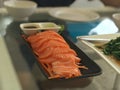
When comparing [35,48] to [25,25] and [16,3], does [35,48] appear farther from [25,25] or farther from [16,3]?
[16,3]

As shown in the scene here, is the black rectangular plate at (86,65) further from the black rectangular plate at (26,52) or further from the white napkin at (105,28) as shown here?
the white napkin at (105,28)

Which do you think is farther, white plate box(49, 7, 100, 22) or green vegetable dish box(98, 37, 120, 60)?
white plate box(49, 7, 100, 22)

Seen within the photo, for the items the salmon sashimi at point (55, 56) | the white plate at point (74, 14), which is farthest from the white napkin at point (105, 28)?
the salmon sashimi at point (55, 56)

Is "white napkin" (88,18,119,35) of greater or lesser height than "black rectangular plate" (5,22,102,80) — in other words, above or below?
below

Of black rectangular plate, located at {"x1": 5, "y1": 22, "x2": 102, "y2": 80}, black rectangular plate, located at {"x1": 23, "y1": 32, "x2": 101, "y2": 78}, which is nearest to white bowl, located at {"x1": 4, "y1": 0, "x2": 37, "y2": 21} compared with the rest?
black rectangular plate, located at {"x1": 5, "y1": 22, "x2": 102, "y2": 80}

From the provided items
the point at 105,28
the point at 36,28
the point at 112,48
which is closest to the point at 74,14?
the point at 105,28

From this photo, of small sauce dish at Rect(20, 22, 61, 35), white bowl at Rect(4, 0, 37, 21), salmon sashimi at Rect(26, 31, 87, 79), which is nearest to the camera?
salmon sashimi at Rect(26, 31, 87, 79)

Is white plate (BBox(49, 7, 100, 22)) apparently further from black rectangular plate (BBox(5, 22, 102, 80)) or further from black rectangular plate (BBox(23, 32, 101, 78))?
black rectangular plate (BBox(23, 32, 101, 78))
